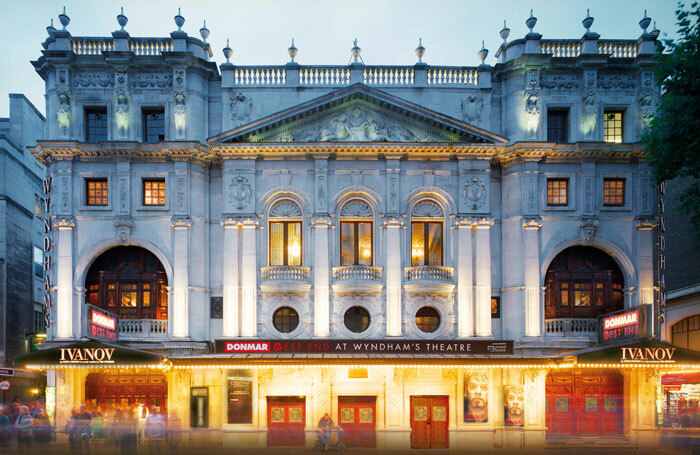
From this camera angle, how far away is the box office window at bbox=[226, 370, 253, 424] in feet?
87.8

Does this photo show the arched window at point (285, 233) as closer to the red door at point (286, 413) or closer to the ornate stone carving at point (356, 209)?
the ornate stone carving at point (356, 209)

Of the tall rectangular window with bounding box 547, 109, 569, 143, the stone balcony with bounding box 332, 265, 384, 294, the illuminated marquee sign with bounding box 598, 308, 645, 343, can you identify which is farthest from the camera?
the tall rectangular window with bounding box 547, 109, 569, 143

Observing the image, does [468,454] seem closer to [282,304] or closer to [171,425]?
[282,304]

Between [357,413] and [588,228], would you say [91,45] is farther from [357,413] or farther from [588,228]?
[588,228]

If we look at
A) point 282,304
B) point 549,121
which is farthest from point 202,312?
point 549,121

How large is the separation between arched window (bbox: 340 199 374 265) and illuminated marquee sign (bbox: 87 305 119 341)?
1057 centimetres

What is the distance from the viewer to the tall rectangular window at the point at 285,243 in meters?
28.5

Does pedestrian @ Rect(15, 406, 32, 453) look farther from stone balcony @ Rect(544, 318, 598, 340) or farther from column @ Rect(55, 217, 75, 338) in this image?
stone balcony @ Rect(544, 318, 598, 340)

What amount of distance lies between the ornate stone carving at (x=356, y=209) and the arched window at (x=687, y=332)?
20.0 metres

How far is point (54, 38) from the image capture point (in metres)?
28.5

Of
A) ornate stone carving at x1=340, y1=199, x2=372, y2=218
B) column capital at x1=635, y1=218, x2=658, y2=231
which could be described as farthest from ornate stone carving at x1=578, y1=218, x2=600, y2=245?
ornate stone carving at x1=340, y1=199, x2=372, y2=218

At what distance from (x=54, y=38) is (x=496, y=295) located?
2420 cm

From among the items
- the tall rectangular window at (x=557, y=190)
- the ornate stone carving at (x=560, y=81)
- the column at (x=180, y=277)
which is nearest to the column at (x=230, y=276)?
the column at (x=180, y=277)

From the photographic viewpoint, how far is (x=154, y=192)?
2855 centimetres
